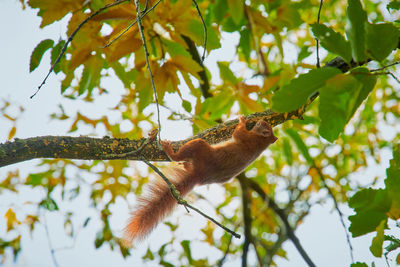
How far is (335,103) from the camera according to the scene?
1.22 m

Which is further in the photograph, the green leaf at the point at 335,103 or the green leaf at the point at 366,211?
the green leaf at the point at 366,211

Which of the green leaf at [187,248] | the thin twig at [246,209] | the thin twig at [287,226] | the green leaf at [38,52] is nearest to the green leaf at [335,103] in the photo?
the green leaf at [38,52]

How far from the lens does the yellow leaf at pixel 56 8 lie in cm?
202

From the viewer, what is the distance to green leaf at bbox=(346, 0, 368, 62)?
1.14 metres

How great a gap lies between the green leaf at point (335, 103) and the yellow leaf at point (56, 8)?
67.3 inches

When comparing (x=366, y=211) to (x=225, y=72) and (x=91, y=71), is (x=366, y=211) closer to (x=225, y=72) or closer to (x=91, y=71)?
(x=225, y=72)

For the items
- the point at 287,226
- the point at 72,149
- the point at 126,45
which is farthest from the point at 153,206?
the point at 287,226

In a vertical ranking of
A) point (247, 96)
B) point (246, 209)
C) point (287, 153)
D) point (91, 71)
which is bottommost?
point (246, 209)

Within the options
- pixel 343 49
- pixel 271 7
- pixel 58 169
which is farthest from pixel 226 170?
pixel 58 169

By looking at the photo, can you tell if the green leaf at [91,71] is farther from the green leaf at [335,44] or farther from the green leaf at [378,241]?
the green leaf at [378,241]

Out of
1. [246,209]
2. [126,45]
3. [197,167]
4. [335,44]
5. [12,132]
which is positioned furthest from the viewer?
[246,209]

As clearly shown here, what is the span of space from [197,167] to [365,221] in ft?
5.14

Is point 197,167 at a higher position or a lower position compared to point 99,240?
higher

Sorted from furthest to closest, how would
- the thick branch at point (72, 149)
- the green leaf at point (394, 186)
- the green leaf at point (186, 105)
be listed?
the green leaf at point (186, 105), the thick branch at point (72, 149), the green leaf at point (394, 186)
